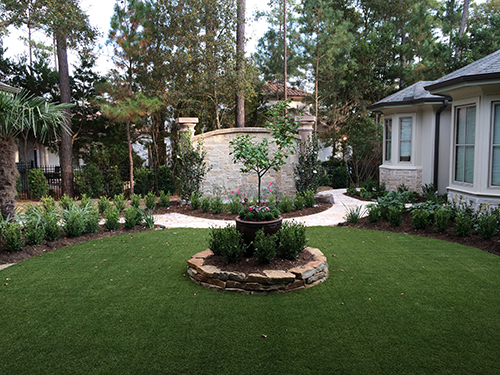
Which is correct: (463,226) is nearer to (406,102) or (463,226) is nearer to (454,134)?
(454,134)

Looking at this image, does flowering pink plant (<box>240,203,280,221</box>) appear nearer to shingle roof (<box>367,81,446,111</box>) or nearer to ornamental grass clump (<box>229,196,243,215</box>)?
ornamental grass clump (<box>229,196,243,215</box>)

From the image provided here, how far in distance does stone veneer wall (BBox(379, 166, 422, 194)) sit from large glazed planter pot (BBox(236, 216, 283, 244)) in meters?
7.59

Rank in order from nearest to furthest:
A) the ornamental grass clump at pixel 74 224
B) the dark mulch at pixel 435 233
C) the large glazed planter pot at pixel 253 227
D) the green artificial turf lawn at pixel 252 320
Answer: the green artificial turf lawn at pixel 252 320
the large glazed planter pot at pixel 253 227
the dark mulch at pixel 435 233
the ornamental grass clump at pixel 74 224

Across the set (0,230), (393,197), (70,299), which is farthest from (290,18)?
(70,299)

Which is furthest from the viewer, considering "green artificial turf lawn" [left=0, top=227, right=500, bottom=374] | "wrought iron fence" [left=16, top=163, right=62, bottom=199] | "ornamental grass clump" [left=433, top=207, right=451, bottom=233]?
"wrought iron fence" [left=16, top=163, right=62, bottom=199]

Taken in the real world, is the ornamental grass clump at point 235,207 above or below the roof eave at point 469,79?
below

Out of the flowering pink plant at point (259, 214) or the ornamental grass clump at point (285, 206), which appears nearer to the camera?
the flowering pink plant at point (259, 214)

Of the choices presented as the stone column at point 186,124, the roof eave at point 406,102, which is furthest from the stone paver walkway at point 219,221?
the roof eave at point 406,102

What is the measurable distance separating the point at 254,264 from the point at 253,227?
1.68 ft

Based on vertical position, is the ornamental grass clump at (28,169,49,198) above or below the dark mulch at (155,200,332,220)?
above

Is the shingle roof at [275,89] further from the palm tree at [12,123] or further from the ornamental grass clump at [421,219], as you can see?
the palm tree at [12,123]

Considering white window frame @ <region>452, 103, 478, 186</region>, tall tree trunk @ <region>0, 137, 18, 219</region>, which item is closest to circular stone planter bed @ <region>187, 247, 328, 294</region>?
tall tree trunk @ <region>0, 137, 18, 219</region>

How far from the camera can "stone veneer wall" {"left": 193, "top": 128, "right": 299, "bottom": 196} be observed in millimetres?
11508

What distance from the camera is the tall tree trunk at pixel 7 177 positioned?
647 centimetres
